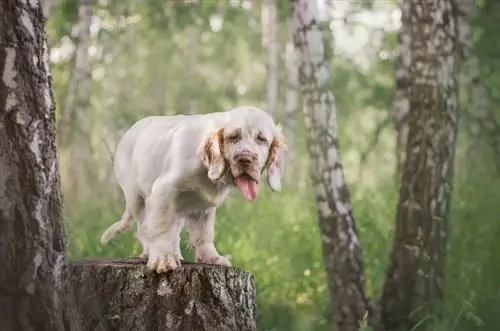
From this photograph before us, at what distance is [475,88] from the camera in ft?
30.2

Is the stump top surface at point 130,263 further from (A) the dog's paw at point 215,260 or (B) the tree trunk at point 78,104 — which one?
(B) the tree trunk at point 78,104

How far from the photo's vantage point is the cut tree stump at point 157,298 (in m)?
3.59

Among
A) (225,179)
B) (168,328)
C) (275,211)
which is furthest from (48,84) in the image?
(275,211)

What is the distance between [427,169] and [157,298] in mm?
2758

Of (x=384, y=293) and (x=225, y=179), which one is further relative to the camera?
(x=384, y=293)

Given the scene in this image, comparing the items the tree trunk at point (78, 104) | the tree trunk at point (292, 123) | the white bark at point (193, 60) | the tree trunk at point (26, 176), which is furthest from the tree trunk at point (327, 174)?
the white bark at point (193, 60)

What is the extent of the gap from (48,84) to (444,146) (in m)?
3.53

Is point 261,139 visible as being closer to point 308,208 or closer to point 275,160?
point 275,160

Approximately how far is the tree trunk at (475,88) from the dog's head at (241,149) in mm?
4972

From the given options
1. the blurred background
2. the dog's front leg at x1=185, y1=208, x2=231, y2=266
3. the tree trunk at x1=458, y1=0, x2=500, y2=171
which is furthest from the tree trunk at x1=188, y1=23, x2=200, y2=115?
the dog's front leg at x1=185, y1=208, x2=231, y2=266

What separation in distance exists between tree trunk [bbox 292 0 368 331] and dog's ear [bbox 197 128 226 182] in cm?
304

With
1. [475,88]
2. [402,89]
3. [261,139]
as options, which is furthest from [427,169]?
[475,88]

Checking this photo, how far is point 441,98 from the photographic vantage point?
5773mm

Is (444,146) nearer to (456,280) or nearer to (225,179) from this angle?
(456,280)
